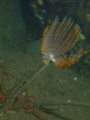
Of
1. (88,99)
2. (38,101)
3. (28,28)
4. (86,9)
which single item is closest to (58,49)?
(38,101)

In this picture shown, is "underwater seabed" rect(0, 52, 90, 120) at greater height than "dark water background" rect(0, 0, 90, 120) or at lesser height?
lesser

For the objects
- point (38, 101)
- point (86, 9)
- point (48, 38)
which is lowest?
point (38, 101)

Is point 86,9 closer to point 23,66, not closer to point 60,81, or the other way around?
point 60,81

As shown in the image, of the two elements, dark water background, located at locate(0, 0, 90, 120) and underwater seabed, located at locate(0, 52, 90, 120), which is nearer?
underwater seabed, located at locate(0, 52, 90, 120)

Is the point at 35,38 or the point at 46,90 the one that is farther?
the point at 35,38

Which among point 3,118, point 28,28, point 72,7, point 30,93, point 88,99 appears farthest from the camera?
point 28,28

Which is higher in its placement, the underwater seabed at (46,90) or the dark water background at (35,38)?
the dark water background at (35,38)

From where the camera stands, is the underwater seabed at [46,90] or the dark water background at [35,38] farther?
the dark water background at [35,38]

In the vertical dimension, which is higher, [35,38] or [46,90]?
[35,38]
